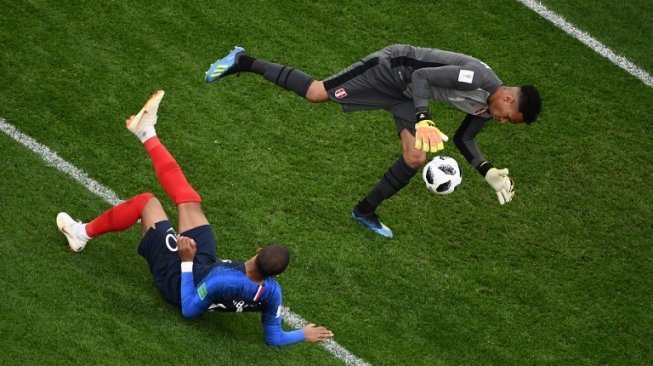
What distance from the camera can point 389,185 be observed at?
9125mm

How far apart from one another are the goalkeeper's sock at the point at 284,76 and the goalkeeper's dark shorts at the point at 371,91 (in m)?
0.20

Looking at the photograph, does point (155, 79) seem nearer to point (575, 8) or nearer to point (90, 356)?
point (90, 356)

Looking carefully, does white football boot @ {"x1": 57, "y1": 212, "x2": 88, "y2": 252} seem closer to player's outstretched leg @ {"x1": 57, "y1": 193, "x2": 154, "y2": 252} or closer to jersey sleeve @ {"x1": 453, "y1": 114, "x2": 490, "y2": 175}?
player's outstretched leg @ {"x1": 57, "y1": 193, "x2": 154, "y2": 252}

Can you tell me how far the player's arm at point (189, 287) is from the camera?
740cm

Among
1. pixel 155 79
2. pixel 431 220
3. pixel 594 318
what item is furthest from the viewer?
pixel 155 79

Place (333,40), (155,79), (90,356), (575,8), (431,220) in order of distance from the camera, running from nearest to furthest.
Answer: (90,356)
(431,220)
(155,79)
(333,40)
(575,8)

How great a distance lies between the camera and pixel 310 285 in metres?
8.71

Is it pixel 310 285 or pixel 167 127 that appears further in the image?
pixel 167 127

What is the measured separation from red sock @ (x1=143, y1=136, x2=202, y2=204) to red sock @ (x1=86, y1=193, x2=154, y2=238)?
7.2 inches

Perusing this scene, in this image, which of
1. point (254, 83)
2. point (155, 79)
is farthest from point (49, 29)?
point (254, 83)

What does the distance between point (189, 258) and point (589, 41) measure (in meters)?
6.45

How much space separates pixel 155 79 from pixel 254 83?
3.36 feet

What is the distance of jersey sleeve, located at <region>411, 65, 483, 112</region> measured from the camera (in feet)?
27.7

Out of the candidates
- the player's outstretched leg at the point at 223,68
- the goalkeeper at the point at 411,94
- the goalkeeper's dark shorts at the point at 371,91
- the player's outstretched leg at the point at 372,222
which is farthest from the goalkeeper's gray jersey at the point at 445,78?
the player's outstretched leg at the point at 223,68
